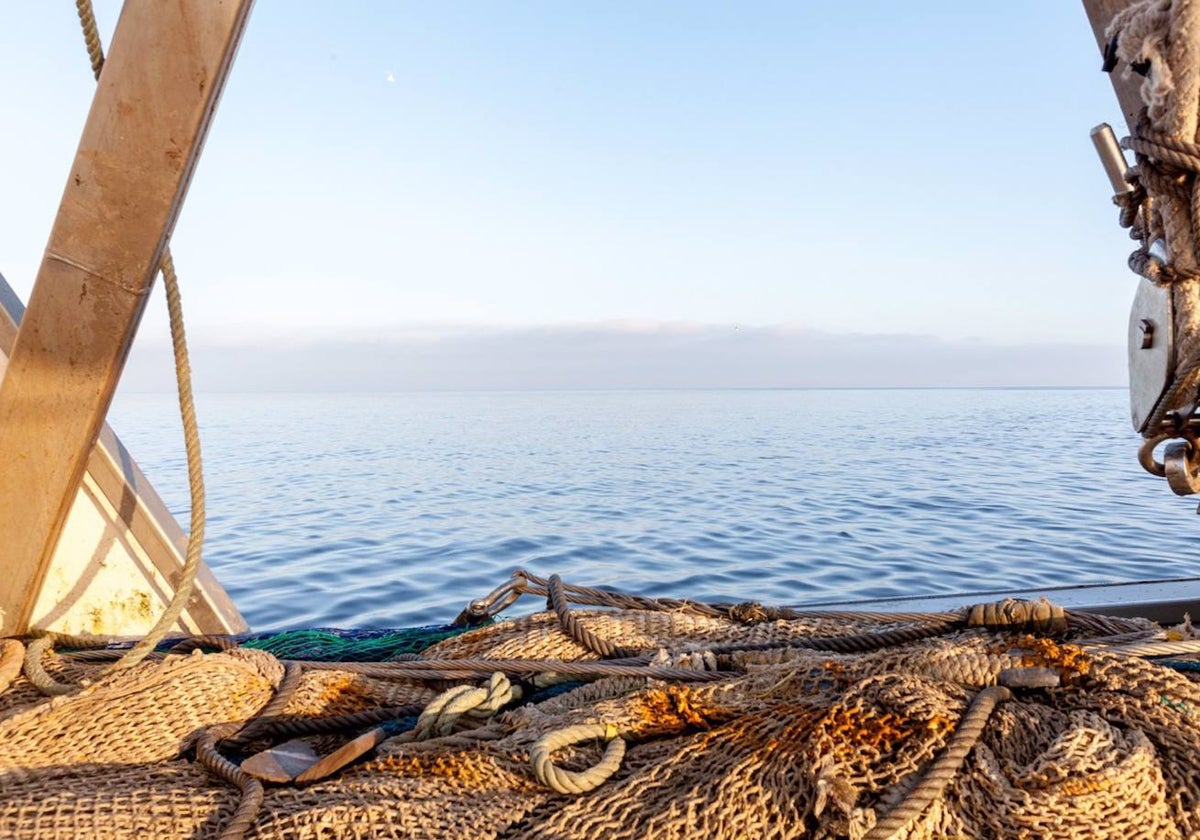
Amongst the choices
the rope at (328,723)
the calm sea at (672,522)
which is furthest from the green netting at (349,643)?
the calm sea at (672,522)

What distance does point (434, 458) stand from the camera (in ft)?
65.5

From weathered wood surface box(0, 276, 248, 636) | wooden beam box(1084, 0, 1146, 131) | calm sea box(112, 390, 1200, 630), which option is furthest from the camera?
calm sea box(112, 390, 1200, 630)

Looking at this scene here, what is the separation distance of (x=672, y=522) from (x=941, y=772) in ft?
30.5

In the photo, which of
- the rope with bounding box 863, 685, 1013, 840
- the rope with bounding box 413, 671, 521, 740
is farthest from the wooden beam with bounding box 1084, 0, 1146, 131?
the rope with bounding box 413, 671, 521, 740

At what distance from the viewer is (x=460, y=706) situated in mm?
2039

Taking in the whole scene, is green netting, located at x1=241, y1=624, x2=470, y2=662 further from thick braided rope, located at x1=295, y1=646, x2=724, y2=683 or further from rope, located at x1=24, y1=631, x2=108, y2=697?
rope, located at x1=24, y1=631, x2=108, y2=697

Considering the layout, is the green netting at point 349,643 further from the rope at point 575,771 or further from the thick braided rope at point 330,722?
the rope at point 575,771

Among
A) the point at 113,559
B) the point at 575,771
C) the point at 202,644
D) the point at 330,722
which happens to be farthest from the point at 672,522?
the point at 575,771

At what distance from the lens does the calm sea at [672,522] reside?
24.5 ft

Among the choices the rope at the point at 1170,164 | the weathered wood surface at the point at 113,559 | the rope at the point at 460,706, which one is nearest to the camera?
the rope at the point at 1170,164

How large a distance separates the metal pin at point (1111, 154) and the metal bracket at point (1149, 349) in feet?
0.96

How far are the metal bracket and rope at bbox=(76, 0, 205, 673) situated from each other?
2614mm

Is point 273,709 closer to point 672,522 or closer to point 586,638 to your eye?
point 586,638

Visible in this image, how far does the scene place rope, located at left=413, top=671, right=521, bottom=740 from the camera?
201 cm
